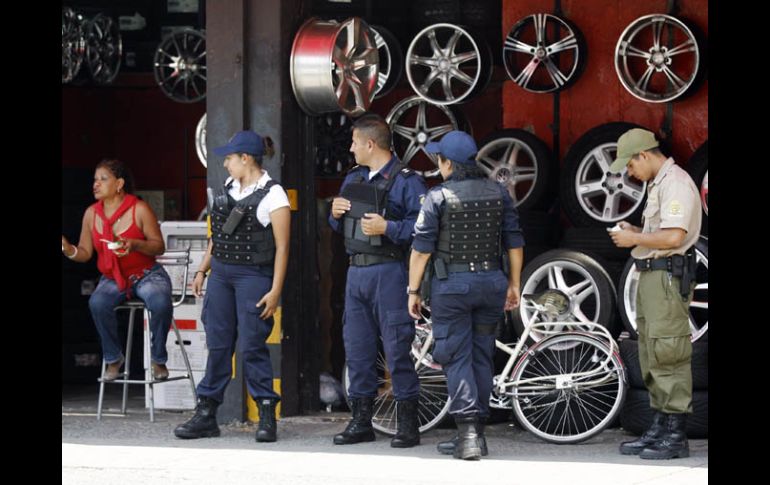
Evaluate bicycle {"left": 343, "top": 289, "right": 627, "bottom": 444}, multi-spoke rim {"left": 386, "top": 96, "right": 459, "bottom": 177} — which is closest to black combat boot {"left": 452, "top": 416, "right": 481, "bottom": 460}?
bicycle {"left": 343, "top": 289, "right": 627, "bottom": 444}

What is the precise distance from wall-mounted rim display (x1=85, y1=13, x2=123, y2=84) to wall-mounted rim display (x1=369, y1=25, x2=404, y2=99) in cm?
348

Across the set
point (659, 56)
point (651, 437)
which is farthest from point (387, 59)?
point (651, 437)

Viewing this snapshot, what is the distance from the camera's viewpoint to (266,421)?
9922mm

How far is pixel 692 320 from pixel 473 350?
2.56 metres

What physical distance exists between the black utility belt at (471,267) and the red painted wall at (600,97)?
3175 millimetres

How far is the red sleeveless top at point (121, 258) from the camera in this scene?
11.1m

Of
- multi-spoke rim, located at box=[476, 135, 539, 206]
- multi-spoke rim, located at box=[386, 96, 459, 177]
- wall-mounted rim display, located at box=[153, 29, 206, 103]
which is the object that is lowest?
multi-spoke rim, located at box=[476, 135, 539, 206]

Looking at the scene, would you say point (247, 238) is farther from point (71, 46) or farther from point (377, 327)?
point (71, 46)

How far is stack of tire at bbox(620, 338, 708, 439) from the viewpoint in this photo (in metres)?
9.82

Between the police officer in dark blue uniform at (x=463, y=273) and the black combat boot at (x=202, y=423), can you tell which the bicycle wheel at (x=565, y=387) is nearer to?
the police officer in dark blue uniform at (x=463, y=273)

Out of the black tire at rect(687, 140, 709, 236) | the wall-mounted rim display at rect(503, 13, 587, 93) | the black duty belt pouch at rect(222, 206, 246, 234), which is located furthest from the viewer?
the wall-mounted rim display at rect(503, 13, 587, 93)

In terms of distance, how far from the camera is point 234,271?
9.86 metres

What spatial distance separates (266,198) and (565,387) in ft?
8.00

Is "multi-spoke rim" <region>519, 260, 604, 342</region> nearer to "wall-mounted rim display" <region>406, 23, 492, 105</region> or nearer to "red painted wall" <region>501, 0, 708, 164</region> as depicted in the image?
"red painted wall" <region>501, 0, 708, 164</region>
